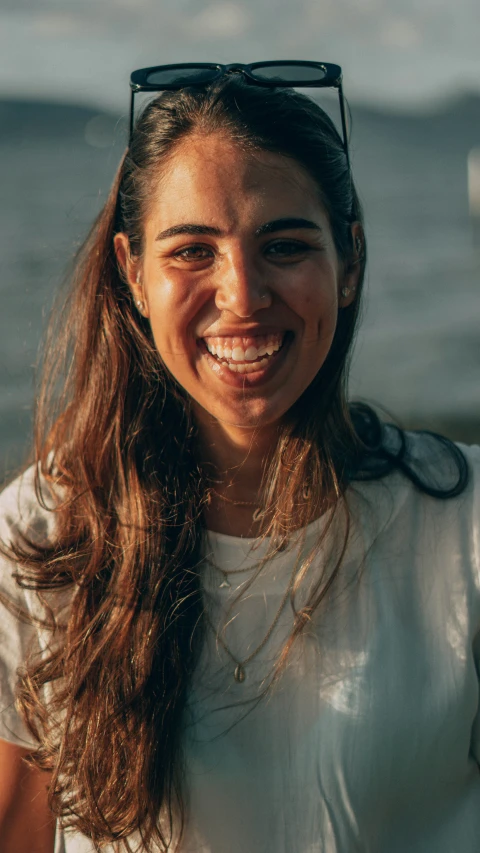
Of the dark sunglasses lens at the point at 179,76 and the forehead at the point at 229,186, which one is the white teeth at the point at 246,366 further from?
the dark sunglasses lens at the point at 179,76

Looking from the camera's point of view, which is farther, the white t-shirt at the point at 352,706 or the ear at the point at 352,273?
the ear at the point at 352,273

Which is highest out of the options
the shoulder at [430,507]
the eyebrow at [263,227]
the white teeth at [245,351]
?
the eyebrow at [263,227]

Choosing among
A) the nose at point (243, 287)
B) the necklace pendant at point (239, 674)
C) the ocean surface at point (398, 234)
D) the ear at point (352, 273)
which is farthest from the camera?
the ocean surface at point (398, 234)

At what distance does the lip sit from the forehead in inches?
9.4

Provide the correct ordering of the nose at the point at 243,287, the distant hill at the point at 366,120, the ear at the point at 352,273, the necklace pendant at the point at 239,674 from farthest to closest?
1. the distant hill at the point at 366,120
2. the ear at the point at 352,273
3. the necklace pendant at the point at 239,674
4. the nose at the point at 243,287

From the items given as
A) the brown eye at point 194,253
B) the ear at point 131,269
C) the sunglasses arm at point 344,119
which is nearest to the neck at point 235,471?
the ear at point 131,269

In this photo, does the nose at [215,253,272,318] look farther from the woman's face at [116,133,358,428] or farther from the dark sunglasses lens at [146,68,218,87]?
the dark sunglasses lens at [146,68,218,87]

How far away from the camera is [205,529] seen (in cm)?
196

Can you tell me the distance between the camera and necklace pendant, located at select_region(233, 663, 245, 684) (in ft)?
5.94

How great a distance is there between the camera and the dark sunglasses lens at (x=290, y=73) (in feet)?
6.03

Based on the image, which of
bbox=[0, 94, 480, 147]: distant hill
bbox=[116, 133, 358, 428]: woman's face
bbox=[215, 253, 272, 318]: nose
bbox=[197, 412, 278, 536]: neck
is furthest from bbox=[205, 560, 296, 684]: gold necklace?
bbox=[0, 94, 480, 147]: distant hill

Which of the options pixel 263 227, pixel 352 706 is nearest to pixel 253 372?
pixel 263 227

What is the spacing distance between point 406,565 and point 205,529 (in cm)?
42

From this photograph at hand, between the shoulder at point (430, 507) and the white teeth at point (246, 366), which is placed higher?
the white teeth at point (246, 366)
